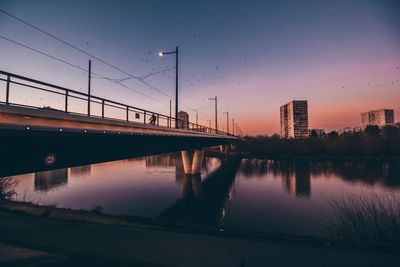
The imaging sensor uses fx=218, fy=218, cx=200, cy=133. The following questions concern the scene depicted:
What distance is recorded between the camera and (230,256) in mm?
8203

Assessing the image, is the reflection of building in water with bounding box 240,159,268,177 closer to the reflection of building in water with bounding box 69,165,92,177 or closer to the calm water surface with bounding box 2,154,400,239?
the calm water surface with bounding box 2,154,400,239

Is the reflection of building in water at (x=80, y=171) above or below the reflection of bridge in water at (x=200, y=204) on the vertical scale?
above

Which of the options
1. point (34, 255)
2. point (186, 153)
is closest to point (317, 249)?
point (34, 255)

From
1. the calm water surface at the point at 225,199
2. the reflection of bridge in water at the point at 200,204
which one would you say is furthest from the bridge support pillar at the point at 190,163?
the reflection of bridge in water at the point at 200,204

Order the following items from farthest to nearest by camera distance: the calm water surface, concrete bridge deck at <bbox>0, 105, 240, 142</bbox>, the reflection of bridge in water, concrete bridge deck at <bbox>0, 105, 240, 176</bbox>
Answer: the reflection of bridge in water
the calm water surface
concrete bridge deck at <bbox>0, 105, 240, 176</bbox>
concrete bridge deck at <bbox>0, 105, 240, 142</bbox>

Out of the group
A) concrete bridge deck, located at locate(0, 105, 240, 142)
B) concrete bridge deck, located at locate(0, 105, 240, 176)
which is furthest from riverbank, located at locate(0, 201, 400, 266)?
concrete bridge deck, located at locate(0, 105, 240, 142)

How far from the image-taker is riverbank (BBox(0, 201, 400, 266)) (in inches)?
311

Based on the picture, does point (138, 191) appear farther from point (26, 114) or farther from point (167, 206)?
point (26, 114)

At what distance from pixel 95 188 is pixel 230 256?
34.6m

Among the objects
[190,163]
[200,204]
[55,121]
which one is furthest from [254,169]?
[55,121]

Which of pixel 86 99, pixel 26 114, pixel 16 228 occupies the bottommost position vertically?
pixel 16 228

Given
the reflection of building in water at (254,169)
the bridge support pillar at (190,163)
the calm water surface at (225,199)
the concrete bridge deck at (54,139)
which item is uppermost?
the concrete bridge deck at (54,139)

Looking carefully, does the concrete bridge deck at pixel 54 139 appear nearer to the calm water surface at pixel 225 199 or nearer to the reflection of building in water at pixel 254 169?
the calm water surface at pixel 225 199

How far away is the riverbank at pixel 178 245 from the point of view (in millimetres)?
7895
